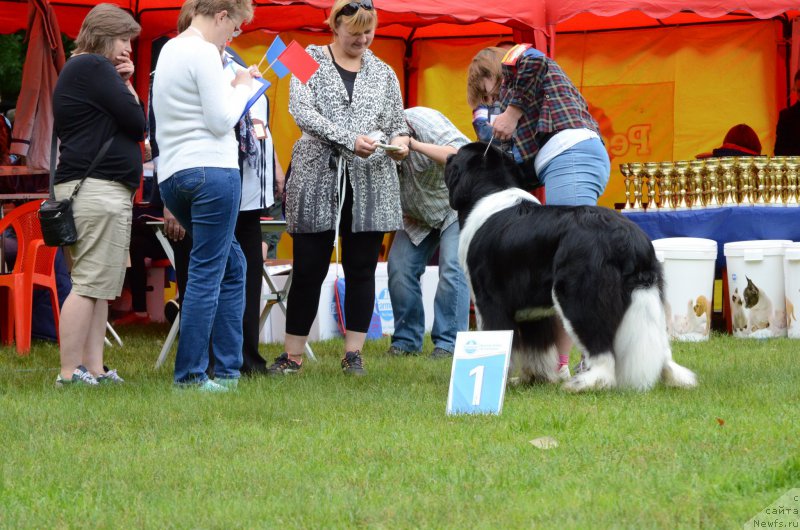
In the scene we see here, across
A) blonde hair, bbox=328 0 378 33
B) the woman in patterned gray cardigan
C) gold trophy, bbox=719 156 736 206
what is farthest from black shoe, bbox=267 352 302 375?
gold trophy, bbox=719 156 736 206

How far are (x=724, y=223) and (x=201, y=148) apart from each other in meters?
4.47

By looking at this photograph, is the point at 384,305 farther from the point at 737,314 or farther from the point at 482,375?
the point at 482,375

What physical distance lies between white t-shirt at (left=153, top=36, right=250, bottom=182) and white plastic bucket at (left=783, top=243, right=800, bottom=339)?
409 cm

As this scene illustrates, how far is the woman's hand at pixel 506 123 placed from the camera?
4672 millimetres

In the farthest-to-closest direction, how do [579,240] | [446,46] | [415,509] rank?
[446,46]
[579,240]
[415,509]

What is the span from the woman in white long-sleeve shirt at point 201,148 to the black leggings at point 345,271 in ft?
2.39

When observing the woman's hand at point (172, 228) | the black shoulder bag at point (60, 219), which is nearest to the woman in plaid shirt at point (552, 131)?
the woman's hand at point (172, 228)

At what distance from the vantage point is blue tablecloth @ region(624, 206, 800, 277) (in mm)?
7430

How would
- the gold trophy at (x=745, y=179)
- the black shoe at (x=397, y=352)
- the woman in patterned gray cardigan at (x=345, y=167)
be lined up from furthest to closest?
the gold trophy at (x=745, y=179) < the black shoe at (x=397, y=352) < the woman in patterned gray cardigan at (x=345, y=167)

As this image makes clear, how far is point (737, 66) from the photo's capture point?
32.9 feet

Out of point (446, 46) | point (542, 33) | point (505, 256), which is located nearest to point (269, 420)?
point (505, 256)

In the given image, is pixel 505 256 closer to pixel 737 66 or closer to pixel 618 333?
pixel 618 333

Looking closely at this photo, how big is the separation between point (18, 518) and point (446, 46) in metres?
8.61

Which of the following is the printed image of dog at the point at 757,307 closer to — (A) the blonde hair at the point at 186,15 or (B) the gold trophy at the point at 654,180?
(B) the gold trophy at the point at 654,180
